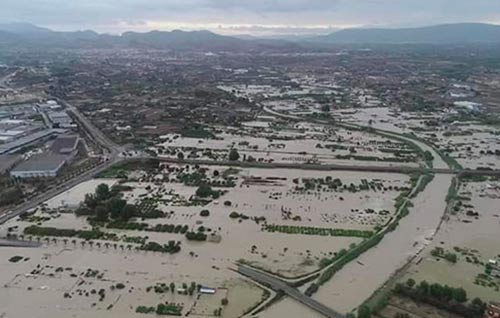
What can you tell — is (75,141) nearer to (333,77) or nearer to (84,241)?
(84,241)

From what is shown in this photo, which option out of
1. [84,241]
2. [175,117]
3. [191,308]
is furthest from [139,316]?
[175,117]

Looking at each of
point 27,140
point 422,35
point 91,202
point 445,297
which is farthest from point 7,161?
point 422,35

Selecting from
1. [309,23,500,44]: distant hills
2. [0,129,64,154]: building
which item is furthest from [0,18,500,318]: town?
[309,23,500,44]: distant hills

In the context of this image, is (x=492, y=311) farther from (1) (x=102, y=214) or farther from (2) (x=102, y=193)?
(2) (x=102, y=193)

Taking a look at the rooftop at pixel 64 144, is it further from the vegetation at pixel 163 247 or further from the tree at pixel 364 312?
the tree at pixel 364 312

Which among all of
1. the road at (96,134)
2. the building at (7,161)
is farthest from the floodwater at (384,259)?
the building at (7,161)

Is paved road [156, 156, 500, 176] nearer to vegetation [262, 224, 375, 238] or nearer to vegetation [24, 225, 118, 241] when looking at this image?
vegetation [262, 224, 375, 238]
